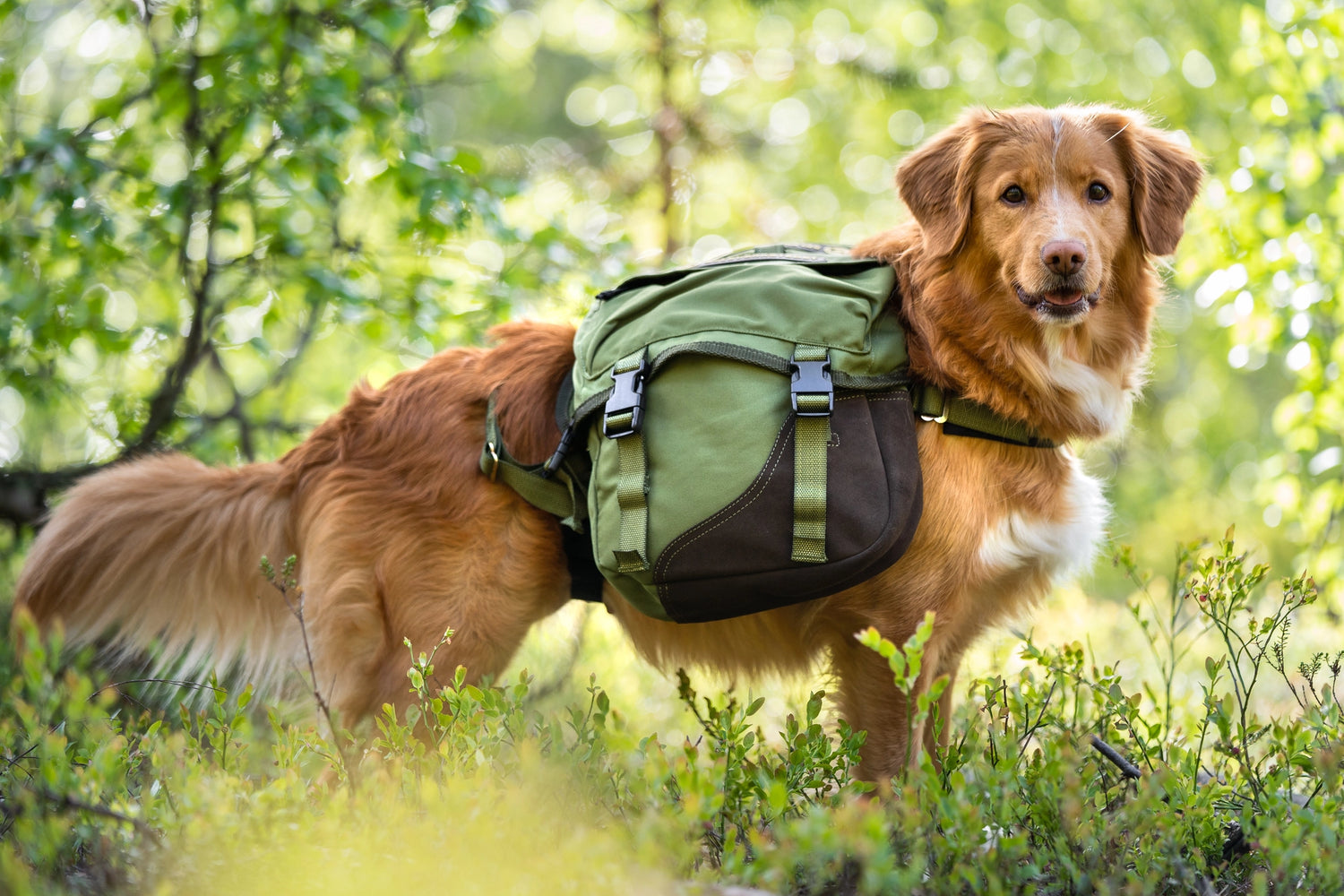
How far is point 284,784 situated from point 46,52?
5.61 metres

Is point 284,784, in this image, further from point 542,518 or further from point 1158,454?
point 1158,454

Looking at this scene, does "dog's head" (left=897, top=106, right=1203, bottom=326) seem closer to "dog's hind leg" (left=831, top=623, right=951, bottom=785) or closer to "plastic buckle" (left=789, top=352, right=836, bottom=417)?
"plastic buckle" (left=789, top=352, right=836, bottom=417)

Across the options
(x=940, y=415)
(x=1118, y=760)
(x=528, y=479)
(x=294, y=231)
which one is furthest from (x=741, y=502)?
(x=294, y=231)

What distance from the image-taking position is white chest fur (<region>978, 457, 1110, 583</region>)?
262 centimetres

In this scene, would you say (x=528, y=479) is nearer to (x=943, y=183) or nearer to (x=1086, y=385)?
(x=943, y=183)

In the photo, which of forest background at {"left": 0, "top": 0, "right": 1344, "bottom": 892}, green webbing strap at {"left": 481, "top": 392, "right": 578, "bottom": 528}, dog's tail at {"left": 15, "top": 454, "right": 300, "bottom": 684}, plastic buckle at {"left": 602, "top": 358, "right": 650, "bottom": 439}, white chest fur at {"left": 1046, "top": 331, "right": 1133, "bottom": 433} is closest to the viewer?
plastic buckle at {"left": 602, "top": 358, "right": 650, "bottom": 439}

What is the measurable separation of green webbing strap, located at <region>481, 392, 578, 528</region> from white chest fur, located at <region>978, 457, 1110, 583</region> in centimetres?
115

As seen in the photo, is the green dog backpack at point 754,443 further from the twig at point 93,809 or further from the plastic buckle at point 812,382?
the twig at point 93,809

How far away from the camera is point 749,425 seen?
8.20 ft

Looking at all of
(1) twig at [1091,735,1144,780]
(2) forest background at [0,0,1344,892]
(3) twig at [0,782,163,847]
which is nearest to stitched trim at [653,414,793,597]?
(2) forest background at [0,0,1344,892]

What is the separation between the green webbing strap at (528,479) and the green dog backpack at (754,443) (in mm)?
120

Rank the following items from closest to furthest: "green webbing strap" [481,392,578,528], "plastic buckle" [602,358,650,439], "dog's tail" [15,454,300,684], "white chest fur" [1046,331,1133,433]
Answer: "plastic buckle" [602,358,650,439] < "white chest fur" [1046,331,1133,433] < "green webbing strap" [481,392,578,528] < "dog's tail" [15,454,300,684]

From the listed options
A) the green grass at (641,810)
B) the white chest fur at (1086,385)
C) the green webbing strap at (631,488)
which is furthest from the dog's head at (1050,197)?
the green webbing strap at (631,488)

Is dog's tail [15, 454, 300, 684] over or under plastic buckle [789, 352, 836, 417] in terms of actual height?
under
